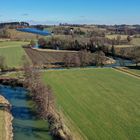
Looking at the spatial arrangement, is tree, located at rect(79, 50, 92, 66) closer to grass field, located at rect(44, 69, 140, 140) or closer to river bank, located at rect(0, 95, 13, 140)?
grass field, located at rect(44, 69, 140, 140)

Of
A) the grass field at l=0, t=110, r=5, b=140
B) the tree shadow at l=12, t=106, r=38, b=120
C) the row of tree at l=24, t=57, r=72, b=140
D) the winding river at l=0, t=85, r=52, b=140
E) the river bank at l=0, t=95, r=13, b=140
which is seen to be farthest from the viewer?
the tree shadow at l=12, t=106, r=38, b=120

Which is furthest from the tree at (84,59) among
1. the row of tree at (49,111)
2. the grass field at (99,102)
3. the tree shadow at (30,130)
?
the tree shadow at (30,130)

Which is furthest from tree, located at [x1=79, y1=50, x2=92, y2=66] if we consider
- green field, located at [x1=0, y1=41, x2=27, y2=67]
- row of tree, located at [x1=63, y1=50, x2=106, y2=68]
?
green field, located at [x1=0, y1=41, x2=27, y2=67]

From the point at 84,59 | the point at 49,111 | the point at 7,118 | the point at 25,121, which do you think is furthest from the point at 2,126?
the point at 84,59

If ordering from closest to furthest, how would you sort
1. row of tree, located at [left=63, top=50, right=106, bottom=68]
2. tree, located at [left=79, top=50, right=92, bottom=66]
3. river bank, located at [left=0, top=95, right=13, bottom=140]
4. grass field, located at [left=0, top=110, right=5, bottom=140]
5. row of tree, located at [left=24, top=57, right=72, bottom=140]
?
1. grass field, located at [left=0, top=110, right=5, bottom=140]
2. river bank, located at [left=0, top=95, right=13, bottom=140]
3. row of tree, located at [left=24, top=57, right=72, bottom=140]
4. row of tree, located at [left=63, top=50, right=106, bottom=68]
5. tree, located at [left=79, top=50, right=92, bottom=66]

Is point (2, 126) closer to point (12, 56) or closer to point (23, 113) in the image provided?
point (23, 113)

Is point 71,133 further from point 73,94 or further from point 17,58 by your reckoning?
point 17,58
